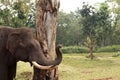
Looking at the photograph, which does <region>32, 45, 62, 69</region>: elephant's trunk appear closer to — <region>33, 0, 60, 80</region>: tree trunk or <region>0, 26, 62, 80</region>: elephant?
<region>0, 26, 62, 80</region>: elephant

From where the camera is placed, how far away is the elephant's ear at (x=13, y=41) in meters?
6.54

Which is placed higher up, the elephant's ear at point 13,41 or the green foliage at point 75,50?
the elephant's ear at point 13,41

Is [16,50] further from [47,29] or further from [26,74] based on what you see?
[26,74]

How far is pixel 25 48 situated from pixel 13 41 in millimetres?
281

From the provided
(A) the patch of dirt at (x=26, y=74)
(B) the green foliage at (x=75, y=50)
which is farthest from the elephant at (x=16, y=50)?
(B) the green foliage at (x=75, y=50)

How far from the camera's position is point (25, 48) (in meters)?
6.50

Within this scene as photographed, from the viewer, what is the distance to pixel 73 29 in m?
54.5

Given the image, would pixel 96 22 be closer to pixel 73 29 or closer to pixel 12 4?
pixel 12 4

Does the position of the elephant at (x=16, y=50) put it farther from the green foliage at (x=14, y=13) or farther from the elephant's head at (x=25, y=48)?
the green foliage at (x=14, y=13)

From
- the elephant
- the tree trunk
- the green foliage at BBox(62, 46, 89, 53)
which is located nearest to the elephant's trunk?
the elephant

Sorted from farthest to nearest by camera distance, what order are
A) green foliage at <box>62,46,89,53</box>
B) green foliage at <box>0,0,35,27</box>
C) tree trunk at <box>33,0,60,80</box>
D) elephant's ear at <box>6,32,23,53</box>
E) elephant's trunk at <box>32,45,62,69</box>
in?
green foliage at <box>62,46,89,53</box> < green foliage at <box>0,0,35,27</box> < tree trunk at <box>33,0,60,80</box> < elephant's ear at <box>6,32,23,53</box> < elephant's trunk at <box>32,45,62,69</box>

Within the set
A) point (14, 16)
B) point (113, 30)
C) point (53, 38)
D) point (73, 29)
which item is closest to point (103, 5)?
point (14, 16)

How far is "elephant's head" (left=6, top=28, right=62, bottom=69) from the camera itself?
20.7 ft

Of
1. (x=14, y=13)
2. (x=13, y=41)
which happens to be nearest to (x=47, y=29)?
(x=13, y=41)
